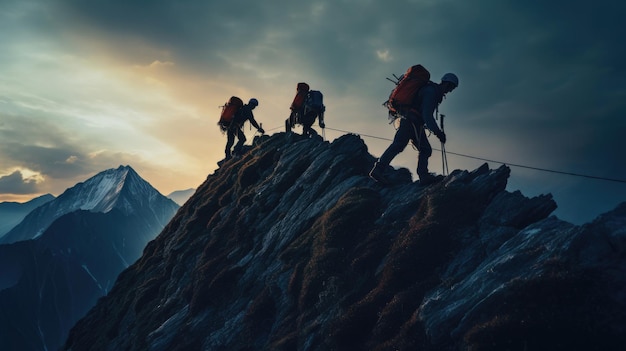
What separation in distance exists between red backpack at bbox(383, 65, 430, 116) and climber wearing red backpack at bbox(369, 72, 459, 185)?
Result: 6 centimetres

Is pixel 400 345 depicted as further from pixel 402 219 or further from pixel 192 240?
pixel 192 240

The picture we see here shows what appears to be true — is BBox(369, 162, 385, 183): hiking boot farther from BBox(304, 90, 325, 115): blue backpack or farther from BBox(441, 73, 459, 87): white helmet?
BBox(304, 90, 325, 115): blue backpack

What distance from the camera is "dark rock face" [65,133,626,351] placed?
9.12 meters

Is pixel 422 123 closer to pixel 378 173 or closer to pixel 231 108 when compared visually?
pixel 378 173

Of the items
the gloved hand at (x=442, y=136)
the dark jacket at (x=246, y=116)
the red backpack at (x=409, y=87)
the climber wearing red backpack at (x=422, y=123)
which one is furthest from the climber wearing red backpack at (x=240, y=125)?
the gloved hand at (x=442, y=136)

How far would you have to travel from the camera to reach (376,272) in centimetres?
1408

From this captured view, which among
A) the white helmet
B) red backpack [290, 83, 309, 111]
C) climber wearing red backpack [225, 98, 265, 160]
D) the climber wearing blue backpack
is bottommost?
the white helmet

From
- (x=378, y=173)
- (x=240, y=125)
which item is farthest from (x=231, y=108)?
(x=378, y=173)

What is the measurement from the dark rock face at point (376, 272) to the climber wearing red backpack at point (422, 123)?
130cm

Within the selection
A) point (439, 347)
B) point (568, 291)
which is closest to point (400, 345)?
point (439, 347)

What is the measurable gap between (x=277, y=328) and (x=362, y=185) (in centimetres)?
812

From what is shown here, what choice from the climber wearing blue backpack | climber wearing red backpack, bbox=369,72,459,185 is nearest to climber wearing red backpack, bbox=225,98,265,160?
the climber wearing blue backpack

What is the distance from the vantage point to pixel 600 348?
8.09m

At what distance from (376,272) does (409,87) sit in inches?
301
